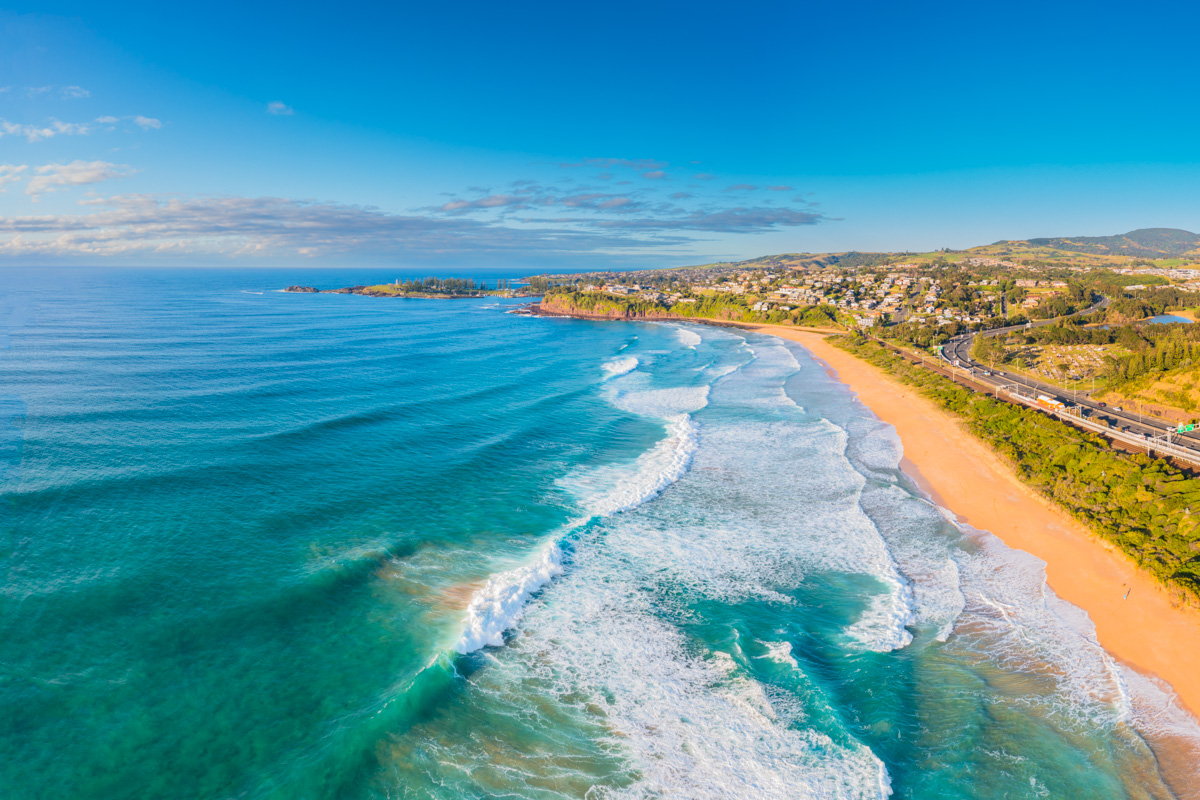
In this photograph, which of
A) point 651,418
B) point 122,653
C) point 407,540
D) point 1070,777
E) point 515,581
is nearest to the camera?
point 1070,777

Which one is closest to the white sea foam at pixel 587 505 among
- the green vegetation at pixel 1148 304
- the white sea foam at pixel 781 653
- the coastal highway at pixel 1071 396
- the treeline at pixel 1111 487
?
the white sea foam at pixel 781 653

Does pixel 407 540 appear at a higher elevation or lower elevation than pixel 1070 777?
higher

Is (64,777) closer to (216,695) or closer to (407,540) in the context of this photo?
(216,695)

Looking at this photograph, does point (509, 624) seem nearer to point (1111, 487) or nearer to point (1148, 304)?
point (1111, 487)

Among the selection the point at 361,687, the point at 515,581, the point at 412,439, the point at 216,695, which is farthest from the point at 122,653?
the point at 412,439

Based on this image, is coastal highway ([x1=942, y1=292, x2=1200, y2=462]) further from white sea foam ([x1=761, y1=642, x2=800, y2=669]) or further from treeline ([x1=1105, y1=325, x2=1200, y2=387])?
white sea foam ([x1=761, y1=642, x2=800, y2=669])

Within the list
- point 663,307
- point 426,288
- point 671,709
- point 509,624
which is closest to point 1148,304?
point 663,307
